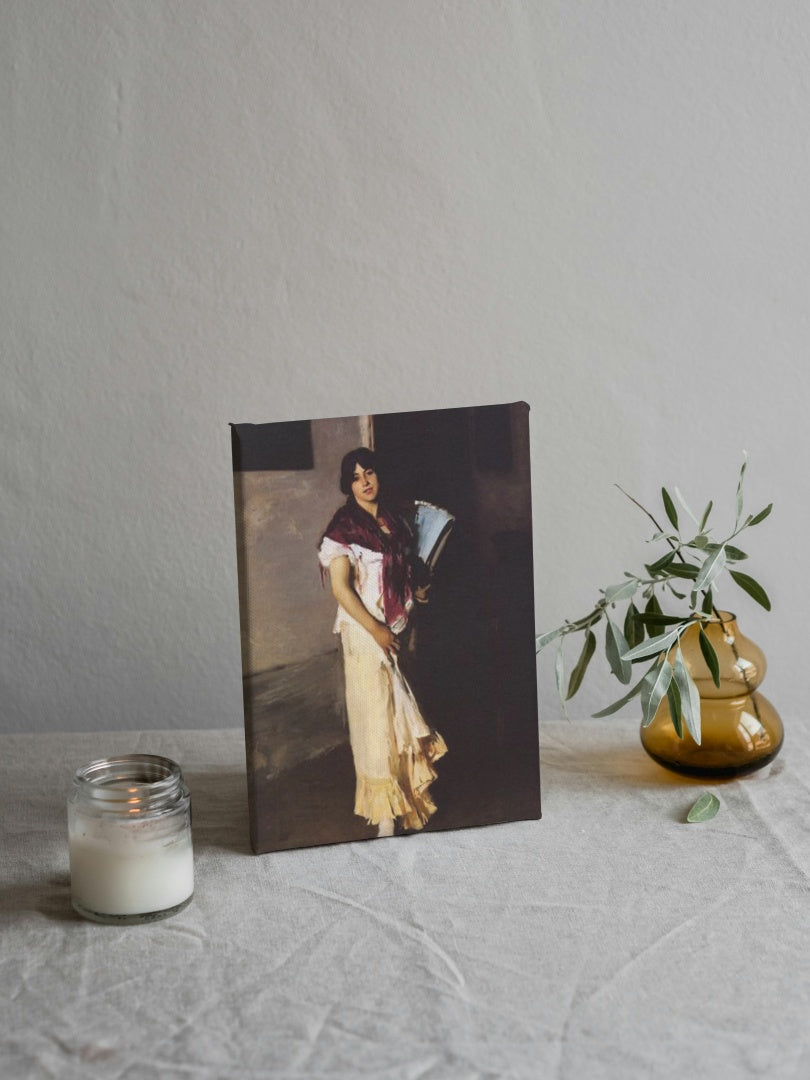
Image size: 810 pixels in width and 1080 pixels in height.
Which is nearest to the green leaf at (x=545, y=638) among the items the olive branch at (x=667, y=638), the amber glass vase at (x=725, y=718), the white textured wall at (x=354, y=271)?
the olive branch at (x=667, y=638)

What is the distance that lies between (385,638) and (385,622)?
1 centimetres

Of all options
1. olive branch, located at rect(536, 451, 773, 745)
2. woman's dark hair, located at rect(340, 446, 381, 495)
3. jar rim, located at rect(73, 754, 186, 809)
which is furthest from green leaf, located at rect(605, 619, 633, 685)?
jar rim, located at rect(73, 754, 186, 809)

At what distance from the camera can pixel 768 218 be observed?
1101mm

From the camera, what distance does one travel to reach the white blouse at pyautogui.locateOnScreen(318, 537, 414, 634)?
31.1 inches

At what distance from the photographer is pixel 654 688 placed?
0.83 meters

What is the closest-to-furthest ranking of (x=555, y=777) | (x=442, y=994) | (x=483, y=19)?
1. (x=442, y=994)
2. (x=555, y=777)
3. (x=483, y=19)

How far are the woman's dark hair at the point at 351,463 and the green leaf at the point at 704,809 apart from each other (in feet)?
1.18

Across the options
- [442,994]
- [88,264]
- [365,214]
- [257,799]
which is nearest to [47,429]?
[88,264]

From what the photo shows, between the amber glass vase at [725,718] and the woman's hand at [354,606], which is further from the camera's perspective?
the amber glass vase at [725,718]

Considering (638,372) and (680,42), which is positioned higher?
(680,42)

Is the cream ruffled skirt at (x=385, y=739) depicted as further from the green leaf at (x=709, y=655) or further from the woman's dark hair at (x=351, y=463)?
the green leaf at (x=709, y=655)

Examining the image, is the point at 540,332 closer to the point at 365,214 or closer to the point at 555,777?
the point at 365,214

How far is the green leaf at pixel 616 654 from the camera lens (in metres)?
0.86

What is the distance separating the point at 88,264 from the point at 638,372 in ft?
1.77
